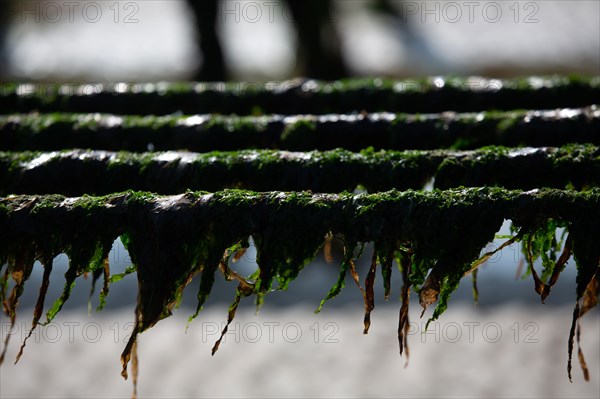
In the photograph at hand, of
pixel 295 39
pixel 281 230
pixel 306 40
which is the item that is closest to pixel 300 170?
pixel 281 230

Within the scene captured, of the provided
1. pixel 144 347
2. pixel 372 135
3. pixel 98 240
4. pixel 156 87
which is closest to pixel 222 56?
pixel 144 347

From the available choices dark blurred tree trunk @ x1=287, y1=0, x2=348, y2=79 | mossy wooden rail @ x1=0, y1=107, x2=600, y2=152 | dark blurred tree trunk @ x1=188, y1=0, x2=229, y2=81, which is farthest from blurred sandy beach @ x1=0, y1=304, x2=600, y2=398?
dark blurred tree trunk @ x1=188, y1=0, x2=229, y2=81

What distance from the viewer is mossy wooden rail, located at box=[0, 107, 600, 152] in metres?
3.38

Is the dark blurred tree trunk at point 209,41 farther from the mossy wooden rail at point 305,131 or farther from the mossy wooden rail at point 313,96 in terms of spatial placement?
the mossy wooden rail at point 305,131

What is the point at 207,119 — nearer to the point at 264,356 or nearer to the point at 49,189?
the point at 49,189

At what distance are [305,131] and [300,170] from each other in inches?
20.1

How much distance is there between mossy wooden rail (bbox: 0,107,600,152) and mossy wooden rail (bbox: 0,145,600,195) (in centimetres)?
33

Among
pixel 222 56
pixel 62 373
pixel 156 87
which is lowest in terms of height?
pixel 62 373

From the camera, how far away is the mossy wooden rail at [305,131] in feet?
11.1

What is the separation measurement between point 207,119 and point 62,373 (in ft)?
13.3

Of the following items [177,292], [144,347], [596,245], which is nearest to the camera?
[596,245]

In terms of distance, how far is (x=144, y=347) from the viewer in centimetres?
704

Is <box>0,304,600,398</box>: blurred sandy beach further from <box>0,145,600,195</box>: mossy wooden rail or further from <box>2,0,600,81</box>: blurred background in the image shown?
<box>2,0,600,81</box>: blurred background

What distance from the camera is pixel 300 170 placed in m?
3.04
